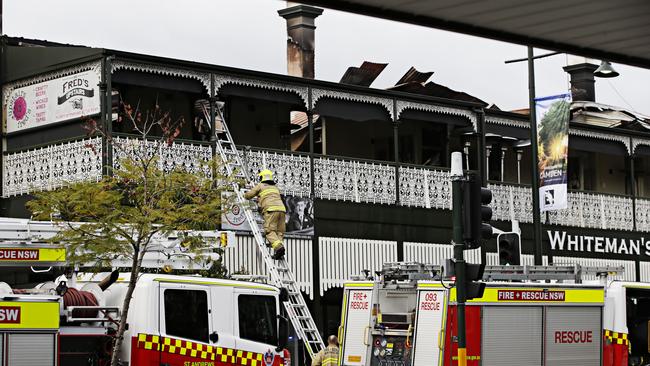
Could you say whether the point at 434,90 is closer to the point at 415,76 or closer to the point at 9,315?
the point at 415,76

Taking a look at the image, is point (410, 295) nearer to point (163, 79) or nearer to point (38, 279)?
point (38, 279)

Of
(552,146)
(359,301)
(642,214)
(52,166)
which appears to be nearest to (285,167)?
(52,166)

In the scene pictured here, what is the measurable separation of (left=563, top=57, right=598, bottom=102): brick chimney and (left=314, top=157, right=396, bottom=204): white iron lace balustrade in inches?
659

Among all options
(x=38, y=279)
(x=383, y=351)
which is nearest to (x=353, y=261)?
(x=383, y=351)

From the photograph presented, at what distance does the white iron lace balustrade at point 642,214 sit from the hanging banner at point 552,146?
983 cm

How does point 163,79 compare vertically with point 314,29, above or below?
below

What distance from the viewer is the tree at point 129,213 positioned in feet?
55.9

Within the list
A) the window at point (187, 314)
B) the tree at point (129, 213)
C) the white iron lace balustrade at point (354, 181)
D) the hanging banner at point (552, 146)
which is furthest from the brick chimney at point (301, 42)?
the window at point (187, 314)

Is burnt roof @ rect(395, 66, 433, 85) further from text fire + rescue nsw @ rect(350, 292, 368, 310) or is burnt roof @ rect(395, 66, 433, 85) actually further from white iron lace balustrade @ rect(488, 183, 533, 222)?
text fire + rescue nsw @ rect(350, 292, 368, 310)

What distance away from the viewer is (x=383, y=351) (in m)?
19.1

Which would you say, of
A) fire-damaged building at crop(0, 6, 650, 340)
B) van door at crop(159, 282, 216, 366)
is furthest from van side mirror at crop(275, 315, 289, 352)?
fire-damaged building at crop(0, 6, 650, 340)

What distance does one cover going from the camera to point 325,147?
35.2m

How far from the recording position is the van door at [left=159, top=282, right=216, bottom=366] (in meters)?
15.4

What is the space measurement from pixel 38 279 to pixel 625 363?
886 cm
